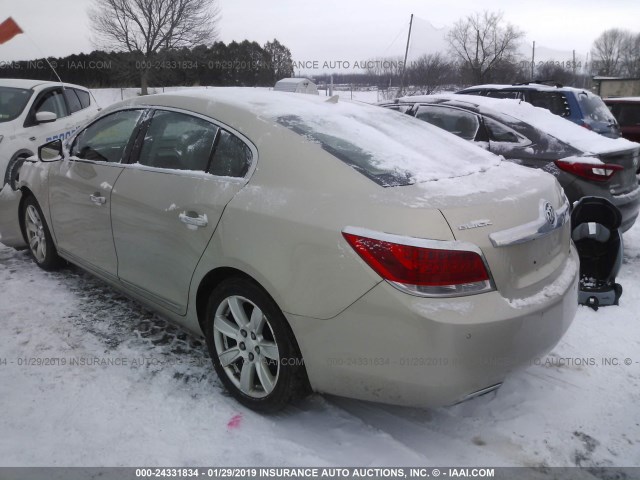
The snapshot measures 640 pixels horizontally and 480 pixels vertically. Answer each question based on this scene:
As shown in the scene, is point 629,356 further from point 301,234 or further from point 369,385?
point 301,234

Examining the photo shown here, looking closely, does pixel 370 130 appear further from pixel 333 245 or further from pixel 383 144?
pixel 333 245

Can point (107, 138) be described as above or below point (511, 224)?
above

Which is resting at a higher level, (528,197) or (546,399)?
(528,197)

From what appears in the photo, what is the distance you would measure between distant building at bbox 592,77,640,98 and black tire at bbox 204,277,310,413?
2966 centimetres

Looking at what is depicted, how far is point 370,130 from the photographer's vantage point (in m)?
2.78

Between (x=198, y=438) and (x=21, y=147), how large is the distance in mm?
6355

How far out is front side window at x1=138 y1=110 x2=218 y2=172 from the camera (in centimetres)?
275

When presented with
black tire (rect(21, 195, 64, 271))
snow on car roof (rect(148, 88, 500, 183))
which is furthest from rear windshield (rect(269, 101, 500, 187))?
black tire (rect(21, 195, 64, 271))

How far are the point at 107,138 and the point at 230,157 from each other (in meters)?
1.39

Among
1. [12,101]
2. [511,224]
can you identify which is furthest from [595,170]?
[12,101]

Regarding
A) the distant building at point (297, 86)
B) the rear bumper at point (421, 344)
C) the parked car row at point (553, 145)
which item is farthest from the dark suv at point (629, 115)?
the rear bumper at point (421, 344)

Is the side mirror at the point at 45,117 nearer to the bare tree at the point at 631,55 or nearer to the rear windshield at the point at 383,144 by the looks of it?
the rear windshield at the point at 383,144

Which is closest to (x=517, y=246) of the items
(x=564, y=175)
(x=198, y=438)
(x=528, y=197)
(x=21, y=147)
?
(x=528, y=197)

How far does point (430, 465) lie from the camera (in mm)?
2232
